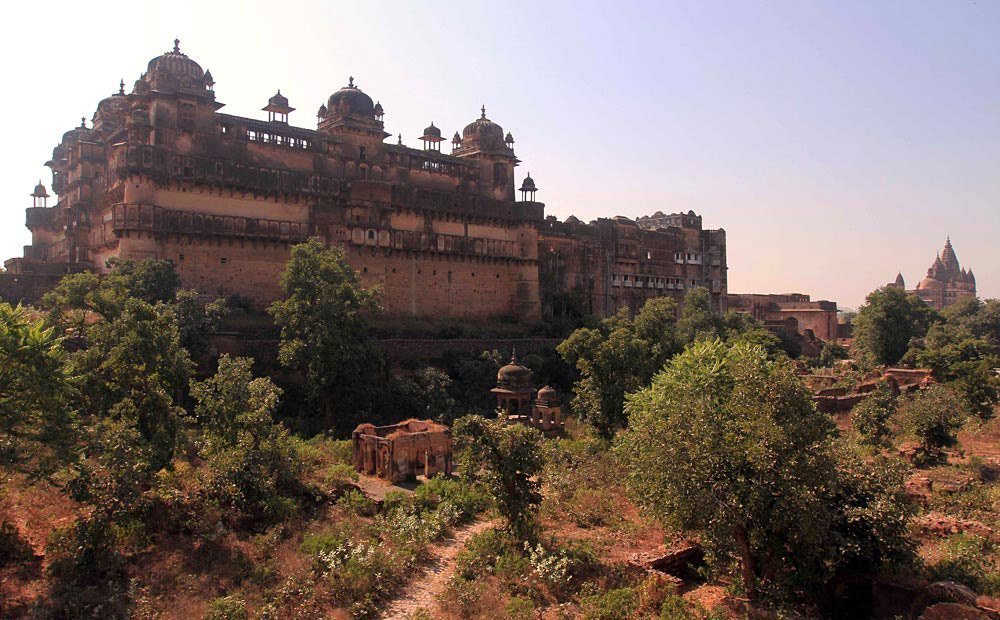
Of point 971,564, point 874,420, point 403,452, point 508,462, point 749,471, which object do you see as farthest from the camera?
point 874,420

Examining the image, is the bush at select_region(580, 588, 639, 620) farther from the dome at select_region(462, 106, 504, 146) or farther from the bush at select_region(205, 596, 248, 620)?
the dome at select_region(462, 106, 504, 146)

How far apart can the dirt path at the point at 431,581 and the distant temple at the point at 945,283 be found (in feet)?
282

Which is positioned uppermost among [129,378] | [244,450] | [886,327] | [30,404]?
[886,327]

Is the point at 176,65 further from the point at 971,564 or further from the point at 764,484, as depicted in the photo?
the point at 971,564

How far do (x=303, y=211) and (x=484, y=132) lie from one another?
42.4 feet

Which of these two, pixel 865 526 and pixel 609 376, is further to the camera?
pixel 609 376

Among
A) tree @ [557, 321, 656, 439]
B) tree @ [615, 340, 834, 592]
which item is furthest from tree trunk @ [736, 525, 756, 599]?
tree @ [557, 321, 656, 439]

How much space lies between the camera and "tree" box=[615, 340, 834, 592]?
1245cm

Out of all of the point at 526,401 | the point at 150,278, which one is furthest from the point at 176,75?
the point at 526,401

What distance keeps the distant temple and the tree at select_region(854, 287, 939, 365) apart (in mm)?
51078

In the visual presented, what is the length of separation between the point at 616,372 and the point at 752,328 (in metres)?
20.2

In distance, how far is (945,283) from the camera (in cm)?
9356

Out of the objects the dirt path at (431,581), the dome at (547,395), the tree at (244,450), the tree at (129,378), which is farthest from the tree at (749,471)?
the dome at (547,395)

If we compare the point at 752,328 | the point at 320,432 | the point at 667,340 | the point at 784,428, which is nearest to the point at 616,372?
the point at 667,340
